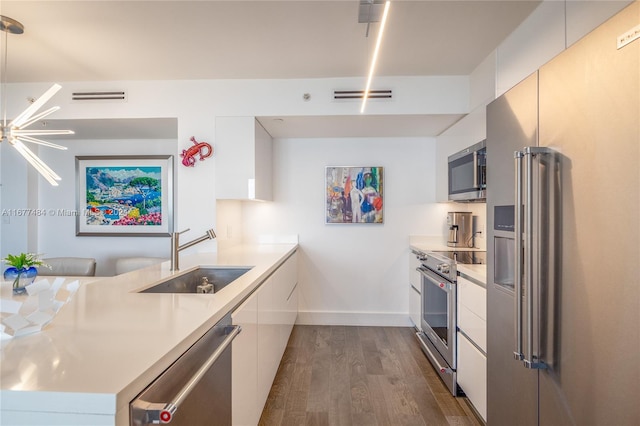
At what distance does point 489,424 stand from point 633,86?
1.66 metres

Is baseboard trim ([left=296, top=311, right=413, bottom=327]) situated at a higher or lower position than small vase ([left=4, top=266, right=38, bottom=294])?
lower

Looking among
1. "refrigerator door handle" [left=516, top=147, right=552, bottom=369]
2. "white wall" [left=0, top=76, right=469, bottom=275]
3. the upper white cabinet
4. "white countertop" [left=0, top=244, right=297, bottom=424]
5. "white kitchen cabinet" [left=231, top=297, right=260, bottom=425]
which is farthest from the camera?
the upper white cabinet

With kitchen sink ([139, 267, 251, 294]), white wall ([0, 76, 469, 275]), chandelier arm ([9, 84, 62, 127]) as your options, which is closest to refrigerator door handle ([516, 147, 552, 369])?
kitchen sink ([139, 267, 251, 294])

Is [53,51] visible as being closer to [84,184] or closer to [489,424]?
[84,184]

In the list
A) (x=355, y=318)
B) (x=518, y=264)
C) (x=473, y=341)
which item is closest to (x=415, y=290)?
(x=355, y=318)

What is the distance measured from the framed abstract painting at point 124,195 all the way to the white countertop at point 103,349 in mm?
2476

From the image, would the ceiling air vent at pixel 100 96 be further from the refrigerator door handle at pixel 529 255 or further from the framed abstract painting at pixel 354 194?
the refrigerator door handle at pixel 529 255

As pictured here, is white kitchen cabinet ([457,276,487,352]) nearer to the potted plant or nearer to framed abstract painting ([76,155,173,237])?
the potted plant

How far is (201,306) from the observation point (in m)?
1.21

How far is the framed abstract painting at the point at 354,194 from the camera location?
363cm

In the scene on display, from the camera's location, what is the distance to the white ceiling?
186 cm

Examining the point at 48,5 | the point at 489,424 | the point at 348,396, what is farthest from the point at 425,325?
the point at 48,5

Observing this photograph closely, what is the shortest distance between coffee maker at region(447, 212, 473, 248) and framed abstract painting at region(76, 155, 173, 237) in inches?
126

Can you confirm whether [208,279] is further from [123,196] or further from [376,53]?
[123,196]
